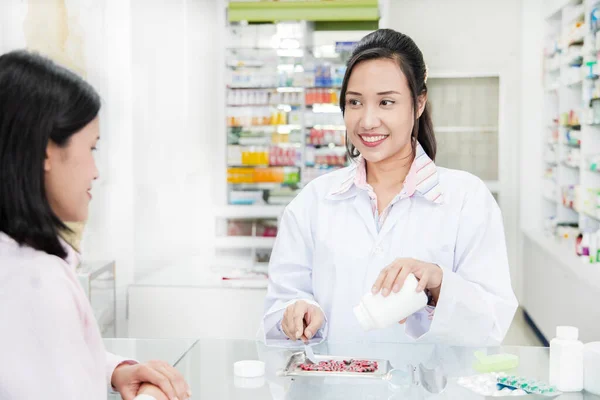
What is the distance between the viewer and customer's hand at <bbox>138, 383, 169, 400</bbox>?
1260mm

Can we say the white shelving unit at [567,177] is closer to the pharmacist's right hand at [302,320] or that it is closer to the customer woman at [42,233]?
the pharmacist's right hand at [302,320]

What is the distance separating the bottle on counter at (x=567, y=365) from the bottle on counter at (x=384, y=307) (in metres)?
0.35

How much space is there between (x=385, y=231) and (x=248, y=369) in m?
0.57

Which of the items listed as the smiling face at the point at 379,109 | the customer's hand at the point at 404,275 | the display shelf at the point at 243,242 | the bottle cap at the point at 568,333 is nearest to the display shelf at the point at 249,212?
the display shelf at the point at 243,242

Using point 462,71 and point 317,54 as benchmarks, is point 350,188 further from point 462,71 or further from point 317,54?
point 462,71

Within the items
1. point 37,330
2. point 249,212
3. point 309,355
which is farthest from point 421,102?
point 249,212

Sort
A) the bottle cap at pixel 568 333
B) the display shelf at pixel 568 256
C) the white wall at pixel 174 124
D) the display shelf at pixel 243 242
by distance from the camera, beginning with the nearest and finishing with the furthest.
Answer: the bottle cap at pixel 568 333 → the display shelf at pixel 568 256 → the white wall at pixel 174 124 → the display shelf at pixel 243 242

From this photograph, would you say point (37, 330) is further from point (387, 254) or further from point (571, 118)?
point (571, 118)

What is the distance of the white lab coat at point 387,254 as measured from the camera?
6.30ft

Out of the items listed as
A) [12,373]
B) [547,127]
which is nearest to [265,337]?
[12,373]

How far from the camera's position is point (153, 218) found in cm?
548

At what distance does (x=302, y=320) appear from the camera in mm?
1901

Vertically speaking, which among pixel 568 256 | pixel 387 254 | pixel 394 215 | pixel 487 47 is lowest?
pixel 568 256

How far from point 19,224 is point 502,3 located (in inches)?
287
